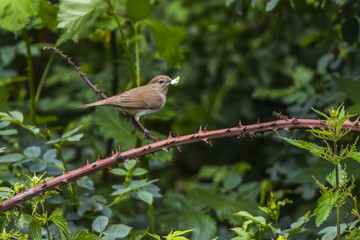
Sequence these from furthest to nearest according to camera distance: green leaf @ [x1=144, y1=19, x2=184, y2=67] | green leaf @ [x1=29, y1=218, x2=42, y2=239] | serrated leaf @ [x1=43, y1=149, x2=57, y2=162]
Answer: green leaf @ [x1=144, y1=19, x2=184, y2=67]
serrated leaf @ [x1=43, y1=149, x2=57, y2=162]
green leaf @ [x1=29, y1=218, x2=42, y2=239]

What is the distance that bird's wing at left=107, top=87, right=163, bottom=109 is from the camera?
6.13ft

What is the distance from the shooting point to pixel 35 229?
1.47m

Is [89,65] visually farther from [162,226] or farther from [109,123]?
[162,226]

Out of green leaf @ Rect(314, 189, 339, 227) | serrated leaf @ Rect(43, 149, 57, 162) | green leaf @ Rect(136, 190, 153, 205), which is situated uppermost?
green leaf @ Rect(314, 189, 339, 227)

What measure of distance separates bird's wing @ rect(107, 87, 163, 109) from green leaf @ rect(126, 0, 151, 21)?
1.25ft

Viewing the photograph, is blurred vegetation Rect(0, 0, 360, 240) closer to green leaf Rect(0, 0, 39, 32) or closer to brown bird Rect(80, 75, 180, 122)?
green leaf Rect(0, 0, 39, 32)

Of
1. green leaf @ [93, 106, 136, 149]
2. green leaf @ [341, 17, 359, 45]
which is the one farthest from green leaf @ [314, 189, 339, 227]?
green leaf @ [341, 17, 359, 45]

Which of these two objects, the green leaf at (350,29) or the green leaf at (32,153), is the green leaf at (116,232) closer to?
the green leaf at (32,153)

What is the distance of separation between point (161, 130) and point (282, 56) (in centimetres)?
226

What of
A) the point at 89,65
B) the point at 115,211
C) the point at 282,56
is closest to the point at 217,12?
the point at 282,56

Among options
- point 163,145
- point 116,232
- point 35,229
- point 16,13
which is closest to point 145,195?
point 116,232

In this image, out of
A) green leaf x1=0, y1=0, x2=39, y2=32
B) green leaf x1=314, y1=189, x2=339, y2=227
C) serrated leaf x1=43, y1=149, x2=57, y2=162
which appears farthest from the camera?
green leaf x1=0, y1=0, x2=39, y2=32

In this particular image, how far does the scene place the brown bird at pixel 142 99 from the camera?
73.6 inches

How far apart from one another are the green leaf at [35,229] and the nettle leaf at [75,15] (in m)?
0.86
